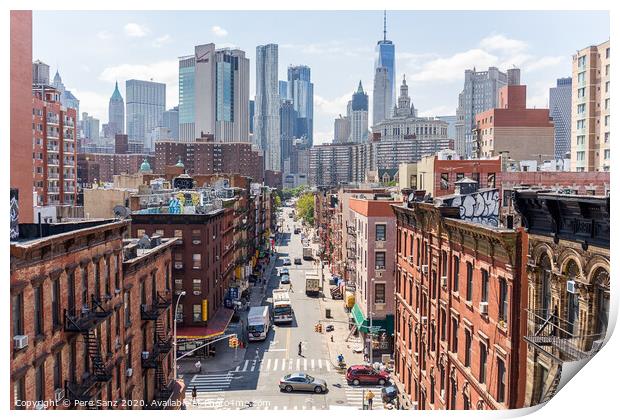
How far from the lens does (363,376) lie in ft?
123

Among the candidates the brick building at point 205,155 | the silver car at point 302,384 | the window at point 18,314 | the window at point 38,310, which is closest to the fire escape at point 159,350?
the silver car at point 302,384

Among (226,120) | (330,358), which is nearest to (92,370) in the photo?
(330,358)

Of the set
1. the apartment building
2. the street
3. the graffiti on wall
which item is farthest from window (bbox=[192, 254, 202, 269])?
the apartment building

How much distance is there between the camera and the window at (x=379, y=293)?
47.1 m

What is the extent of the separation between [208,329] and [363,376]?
14.5 metres

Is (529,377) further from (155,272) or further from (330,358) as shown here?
(330,358)

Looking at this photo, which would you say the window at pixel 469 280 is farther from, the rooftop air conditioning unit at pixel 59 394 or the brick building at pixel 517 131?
the brick building at pixel 517 131

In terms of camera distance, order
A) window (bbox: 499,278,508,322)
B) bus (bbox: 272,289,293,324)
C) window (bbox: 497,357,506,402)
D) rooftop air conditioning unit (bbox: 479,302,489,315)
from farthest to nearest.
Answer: bus (bbox: 272,289,293,324) < rooftop air conditioning unit (bbox: 479,302,489,315) < window (bbox: 499,278,508,322) < window (bbox: 497,357,506,402)

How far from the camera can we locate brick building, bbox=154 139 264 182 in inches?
6727

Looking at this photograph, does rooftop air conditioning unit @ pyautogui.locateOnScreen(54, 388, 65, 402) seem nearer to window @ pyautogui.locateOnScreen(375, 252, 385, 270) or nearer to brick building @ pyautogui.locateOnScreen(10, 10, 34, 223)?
brick building @ pyautogui.locateOnScreen(10, 10, 34, 223)

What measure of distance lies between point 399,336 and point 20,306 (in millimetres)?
24803

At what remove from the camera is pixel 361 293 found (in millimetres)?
50812

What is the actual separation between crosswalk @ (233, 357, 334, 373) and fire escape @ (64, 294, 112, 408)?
69.0 feet
